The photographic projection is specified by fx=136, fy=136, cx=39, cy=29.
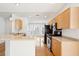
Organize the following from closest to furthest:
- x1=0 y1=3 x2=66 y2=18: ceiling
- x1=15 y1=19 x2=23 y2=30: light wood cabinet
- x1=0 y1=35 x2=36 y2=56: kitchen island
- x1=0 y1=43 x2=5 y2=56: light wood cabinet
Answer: x1=0 y1=35 x2=36 y2=56: kitchen island < x1=0 y1=43 x2=5 y2=56: light wood cabinet < x1=0 y1=3 x2=66 y2=18: ceiling < x1=15 y1=19 x2=23 y2=30: light wood cabinet

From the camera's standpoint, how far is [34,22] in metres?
16.9

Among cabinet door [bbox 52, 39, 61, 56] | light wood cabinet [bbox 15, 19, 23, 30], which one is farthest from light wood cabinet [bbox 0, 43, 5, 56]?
light wood cabinet [bbox 15, 19, 23, 30]

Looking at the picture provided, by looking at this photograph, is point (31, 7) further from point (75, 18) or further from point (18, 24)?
point (18, 24)

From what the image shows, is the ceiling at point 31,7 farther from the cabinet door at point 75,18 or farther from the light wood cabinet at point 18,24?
the light wood cabinet at point 18,24

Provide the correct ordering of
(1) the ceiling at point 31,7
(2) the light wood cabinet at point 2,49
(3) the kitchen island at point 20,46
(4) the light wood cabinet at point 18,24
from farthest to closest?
1. (4) the light wood cabinet at point 18,24
2. (1) the ceiling at point 31,7
3. (2) the light wood cabinet at point 2,49
4. (3) the kitchen island at point 20,46

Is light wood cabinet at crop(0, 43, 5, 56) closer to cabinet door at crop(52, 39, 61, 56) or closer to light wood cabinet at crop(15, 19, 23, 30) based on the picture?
cabinet door at crop(52, 39, 61, 56)

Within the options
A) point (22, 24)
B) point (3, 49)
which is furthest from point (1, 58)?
point (22, 24)

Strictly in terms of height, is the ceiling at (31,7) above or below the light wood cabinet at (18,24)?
above

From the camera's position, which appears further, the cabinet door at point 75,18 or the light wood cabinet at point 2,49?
the light wood cabinet at point 2,49

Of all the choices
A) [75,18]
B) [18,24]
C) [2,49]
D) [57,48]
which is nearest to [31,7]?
[57,48]

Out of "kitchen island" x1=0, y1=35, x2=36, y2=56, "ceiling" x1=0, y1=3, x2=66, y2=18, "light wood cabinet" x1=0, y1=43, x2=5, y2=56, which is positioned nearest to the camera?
"kitchen island" x1=0, y1=35, x2=36, y2=56

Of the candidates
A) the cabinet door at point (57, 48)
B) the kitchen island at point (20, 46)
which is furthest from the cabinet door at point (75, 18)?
the kitchen island at point (20, 46)

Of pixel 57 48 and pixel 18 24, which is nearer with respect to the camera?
pixel 57 48

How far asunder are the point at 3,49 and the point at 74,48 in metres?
2.48
